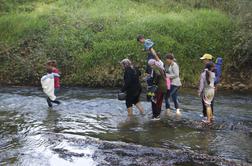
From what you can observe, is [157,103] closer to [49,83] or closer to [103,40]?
[49,83]

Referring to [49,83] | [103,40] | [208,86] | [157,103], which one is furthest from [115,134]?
[103,40]

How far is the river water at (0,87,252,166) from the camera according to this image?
8726mm

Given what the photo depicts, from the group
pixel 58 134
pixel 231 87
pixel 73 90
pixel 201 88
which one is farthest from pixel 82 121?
pixel 231 87

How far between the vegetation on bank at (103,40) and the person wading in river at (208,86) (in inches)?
290

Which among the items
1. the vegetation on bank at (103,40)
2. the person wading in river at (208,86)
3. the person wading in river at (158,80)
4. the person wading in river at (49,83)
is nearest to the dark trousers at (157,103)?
the person wading in river at (158,80)

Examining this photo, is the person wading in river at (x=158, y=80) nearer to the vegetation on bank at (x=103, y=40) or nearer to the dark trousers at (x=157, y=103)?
the dark trousers at (x=157, y=103)

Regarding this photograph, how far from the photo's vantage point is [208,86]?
36.4ft

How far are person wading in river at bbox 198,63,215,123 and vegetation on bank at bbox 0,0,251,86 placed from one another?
736cm

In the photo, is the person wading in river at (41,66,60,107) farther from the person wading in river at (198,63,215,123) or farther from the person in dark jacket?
the person wading in river at (198,63,215,123)

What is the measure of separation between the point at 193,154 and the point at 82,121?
432 centimetres

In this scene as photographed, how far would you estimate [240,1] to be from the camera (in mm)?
18281

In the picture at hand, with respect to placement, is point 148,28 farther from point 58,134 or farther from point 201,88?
point 58,134

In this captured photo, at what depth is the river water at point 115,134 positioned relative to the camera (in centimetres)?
873

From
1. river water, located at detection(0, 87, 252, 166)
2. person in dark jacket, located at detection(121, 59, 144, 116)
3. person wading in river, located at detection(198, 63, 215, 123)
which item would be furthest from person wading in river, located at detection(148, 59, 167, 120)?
person wading in river, located at detection(198, 63, 215, 123)
